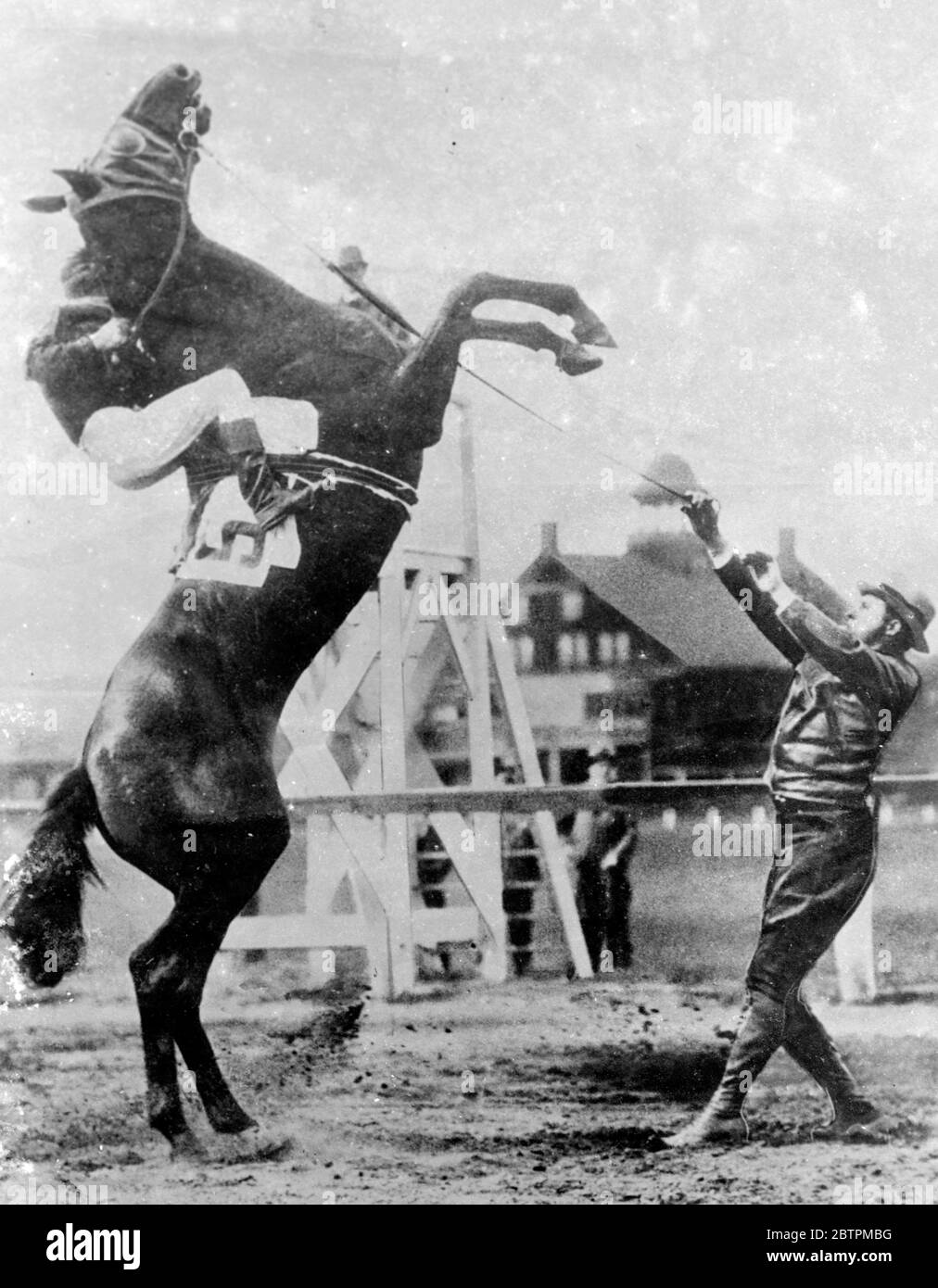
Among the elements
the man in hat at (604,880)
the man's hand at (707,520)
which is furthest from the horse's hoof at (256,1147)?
the man's hand at (707,520)

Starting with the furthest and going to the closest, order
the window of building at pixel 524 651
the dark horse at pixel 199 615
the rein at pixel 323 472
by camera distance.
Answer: the window of building at pixel 524 651 < the rein at pixel 323 472 < the dark horse at pixel 199 615

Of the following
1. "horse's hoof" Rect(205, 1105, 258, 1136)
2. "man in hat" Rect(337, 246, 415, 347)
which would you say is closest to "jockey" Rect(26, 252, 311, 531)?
"man in hat" Rect(337, 246, 415, 347)

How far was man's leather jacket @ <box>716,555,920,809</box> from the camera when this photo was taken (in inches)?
141

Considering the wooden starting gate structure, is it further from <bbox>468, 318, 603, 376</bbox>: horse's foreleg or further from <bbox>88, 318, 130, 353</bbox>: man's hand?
<bbox>88, 318, 130, 353</bbox>: man's hand

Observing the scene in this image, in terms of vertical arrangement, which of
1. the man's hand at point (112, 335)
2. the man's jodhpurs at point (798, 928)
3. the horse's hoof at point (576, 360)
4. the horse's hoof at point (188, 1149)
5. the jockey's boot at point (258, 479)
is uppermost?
the man's hand at point (112, 335)

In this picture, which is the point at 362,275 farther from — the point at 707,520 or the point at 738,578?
the point at 738,578

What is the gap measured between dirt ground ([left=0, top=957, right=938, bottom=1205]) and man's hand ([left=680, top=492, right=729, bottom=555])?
1.36m

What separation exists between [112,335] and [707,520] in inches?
74.5

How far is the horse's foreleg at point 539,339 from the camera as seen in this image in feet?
12.0

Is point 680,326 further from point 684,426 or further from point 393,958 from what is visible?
point 393,958

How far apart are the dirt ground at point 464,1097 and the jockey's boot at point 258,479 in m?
1.36

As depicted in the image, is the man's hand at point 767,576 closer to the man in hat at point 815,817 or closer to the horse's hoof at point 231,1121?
the man in hat at point 815,817

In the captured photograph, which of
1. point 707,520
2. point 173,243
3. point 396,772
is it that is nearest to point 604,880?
point 396,772

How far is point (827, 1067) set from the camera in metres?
3.52
